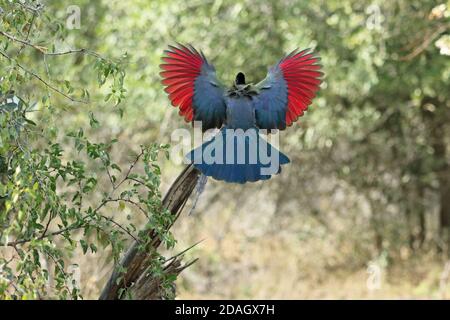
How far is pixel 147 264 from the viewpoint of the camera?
4254 millimetres

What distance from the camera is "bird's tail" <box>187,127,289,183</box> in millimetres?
3344

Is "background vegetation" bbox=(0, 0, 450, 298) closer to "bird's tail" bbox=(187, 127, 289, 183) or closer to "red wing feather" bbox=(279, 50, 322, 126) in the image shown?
"red wing feather" bbox=(279, 50, 322, 126)

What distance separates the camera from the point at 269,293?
8.84 meters

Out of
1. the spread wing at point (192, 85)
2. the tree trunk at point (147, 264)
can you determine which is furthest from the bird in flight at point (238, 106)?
the tree trunk at point (147, 264)

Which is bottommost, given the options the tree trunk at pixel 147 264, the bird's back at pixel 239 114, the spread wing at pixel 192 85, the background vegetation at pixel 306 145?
the tree trunk at pixel 147 264

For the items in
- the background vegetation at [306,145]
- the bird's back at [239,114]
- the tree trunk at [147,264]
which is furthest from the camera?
the background vegetation at [306,145]

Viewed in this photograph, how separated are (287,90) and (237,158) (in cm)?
54

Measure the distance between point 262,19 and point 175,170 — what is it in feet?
5.59

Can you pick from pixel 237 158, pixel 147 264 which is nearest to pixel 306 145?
pixel 147 264

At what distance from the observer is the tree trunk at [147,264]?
4.11 metres

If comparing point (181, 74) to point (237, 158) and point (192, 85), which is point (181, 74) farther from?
point (237, 158)

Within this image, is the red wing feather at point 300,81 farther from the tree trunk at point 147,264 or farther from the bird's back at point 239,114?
the tree trunk at point 147,264
